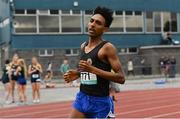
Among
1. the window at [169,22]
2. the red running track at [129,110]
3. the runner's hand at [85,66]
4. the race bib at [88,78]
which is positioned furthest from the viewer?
the window at [169,22]

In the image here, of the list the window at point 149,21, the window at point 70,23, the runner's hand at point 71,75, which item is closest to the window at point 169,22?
the window at point 149,21

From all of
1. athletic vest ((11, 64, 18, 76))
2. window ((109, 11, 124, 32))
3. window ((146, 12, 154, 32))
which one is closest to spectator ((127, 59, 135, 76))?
window ((109, 11, 124, 32))

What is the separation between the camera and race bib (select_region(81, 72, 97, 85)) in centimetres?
605

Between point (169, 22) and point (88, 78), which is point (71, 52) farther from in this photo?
point (88, 78)

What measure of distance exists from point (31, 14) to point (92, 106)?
1498 inches

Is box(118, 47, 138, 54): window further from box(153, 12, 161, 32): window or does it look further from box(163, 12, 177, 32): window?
box(163, 12, 177, 32): window

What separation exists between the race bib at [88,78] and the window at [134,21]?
42.2 metres

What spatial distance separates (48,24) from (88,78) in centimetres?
3868

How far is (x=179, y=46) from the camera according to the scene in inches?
1822

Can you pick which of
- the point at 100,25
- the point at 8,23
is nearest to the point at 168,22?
the point at 8,23

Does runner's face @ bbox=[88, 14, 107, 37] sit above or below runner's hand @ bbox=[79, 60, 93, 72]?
above

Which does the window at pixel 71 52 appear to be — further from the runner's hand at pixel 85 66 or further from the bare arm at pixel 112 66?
the runner's hand at pixel 85 66

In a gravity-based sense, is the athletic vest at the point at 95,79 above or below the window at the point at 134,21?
below

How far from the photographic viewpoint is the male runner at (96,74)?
6074 millimetres
